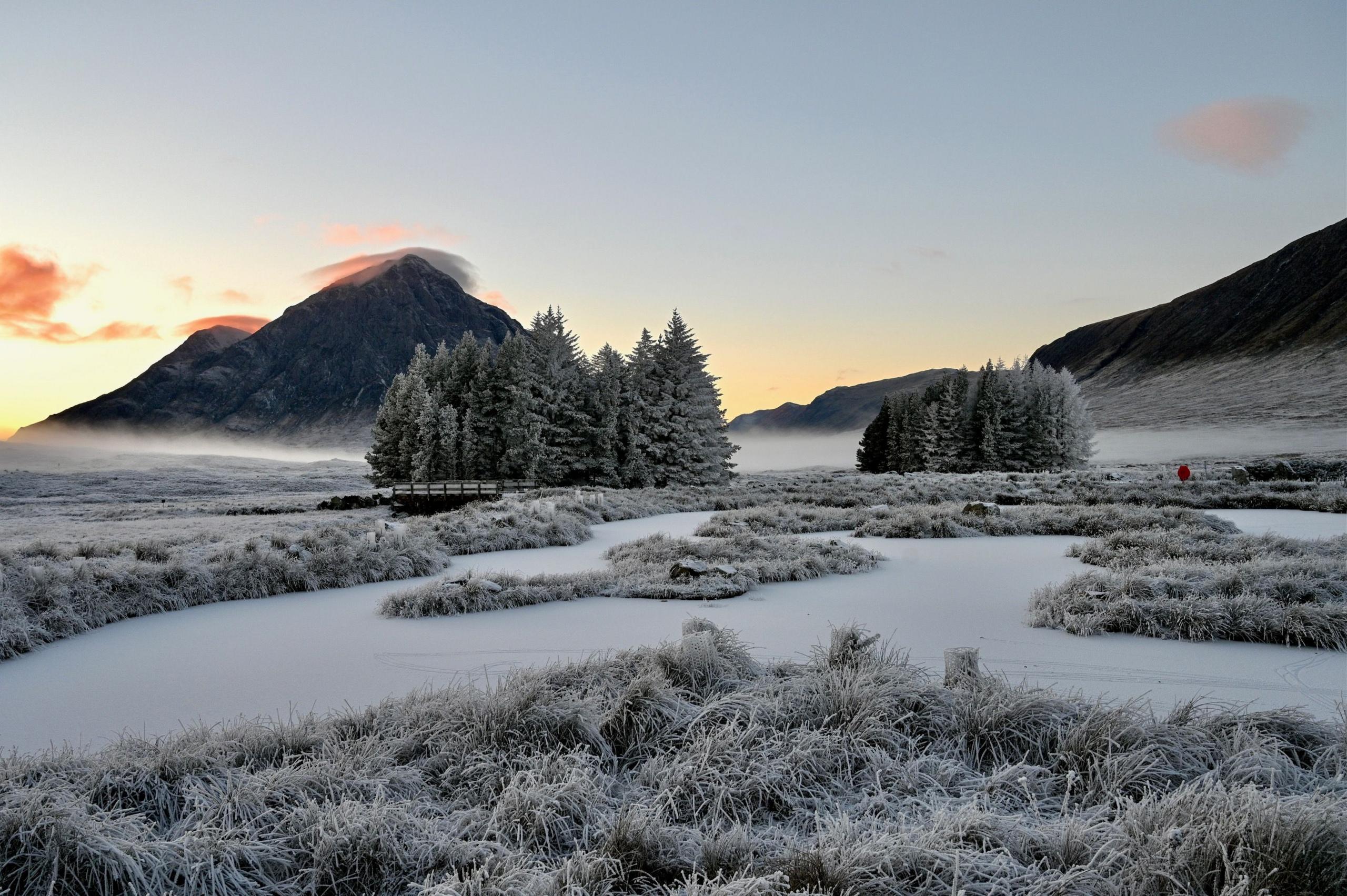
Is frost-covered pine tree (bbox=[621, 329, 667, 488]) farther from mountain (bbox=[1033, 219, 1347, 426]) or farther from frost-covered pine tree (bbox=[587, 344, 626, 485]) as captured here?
mountain (bbox=[1033, 219, 1347, 426])

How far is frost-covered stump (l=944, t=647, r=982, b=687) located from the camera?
370 centimetres

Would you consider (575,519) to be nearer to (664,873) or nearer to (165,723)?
(165,723)

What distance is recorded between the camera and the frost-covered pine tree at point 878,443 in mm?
56188

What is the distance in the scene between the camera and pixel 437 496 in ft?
72.1

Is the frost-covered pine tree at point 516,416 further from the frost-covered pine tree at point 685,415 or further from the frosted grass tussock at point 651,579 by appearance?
the frosted grass tussock at point 651,579

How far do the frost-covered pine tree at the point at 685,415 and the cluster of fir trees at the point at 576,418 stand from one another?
0.17ft

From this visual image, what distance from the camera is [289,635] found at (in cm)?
584

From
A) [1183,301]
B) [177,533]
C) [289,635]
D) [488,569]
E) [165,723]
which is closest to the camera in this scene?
[165,723]

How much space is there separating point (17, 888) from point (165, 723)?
1981 mm

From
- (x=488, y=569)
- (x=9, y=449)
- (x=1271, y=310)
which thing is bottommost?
(x=488, y=569)

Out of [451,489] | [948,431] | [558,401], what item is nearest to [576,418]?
[558,401]

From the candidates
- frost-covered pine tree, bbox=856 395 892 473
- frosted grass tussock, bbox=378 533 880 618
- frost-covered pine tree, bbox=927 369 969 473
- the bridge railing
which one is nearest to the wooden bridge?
the bridge railing

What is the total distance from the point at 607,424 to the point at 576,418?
2053mm

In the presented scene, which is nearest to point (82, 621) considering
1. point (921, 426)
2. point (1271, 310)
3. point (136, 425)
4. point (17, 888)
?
point (17, 888)
